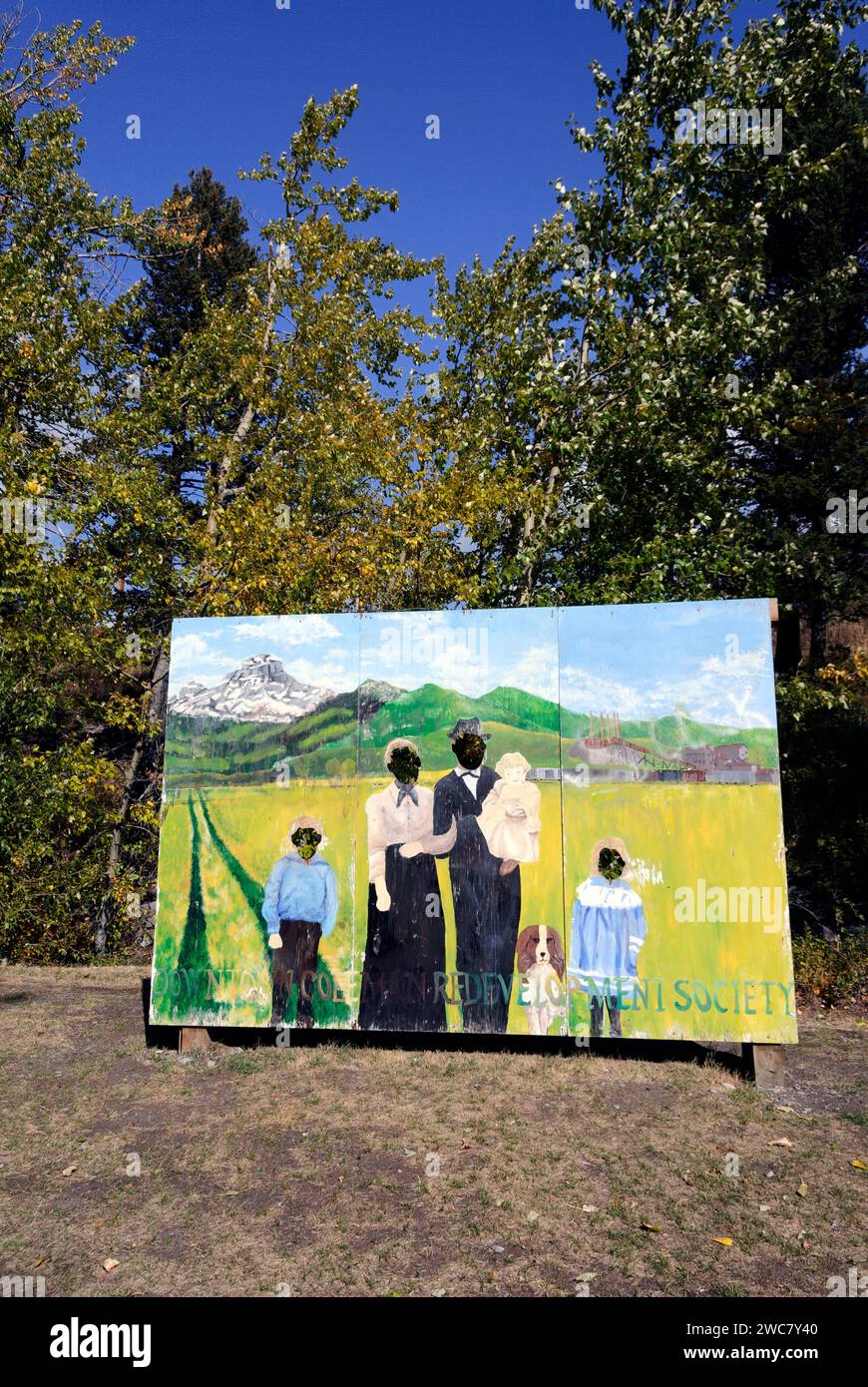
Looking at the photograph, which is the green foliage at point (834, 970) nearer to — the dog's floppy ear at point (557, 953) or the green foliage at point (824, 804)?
the green foliage at point (824, 804)

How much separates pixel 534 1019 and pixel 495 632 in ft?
11.4

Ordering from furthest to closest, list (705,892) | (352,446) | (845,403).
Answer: (845,403) < (352,446) < (705,892)

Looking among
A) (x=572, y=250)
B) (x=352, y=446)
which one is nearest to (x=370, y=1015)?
(x=352, y=446)

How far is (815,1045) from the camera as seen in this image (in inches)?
352

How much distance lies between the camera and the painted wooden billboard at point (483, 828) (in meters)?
7.67

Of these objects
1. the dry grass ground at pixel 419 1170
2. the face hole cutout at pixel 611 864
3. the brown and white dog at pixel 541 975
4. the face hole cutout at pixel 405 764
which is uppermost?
the face hole cutout at pixel 405 764

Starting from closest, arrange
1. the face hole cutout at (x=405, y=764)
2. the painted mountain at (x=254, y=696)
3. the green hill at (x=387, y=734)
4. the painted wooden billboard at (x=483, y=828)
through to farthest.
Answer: the painted wooden billboard at (x=483, y=828), the green hill at (x=387, y=734), the face hole cutout at (x=405, y=764), the painted mountain at (x=254, y=696)

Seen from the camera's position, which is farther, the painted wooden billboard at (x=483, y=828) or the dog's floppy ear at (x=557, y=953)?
the dog's floppy ear at (x=557, y=953)

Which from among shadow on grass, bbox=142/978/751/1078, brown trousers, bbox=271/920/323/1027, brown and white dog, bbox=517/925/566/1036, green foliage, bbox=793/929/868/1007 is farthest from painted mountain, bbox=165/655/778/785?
green foliage, bbox=793/929/868/1007

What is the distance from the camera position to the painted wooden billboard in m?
7.67

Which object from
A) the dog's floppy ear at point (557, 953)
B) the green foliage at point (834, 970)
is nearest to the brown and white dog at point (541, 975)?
the dog's floppy ear at point (557, 953)

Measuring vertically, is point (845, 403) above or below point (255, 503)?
above

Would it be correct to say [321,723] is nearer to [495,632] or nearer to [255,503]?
[495,632]

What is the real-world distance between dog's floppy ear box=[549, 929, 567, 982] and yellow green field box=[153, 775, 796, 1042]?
0.09m
